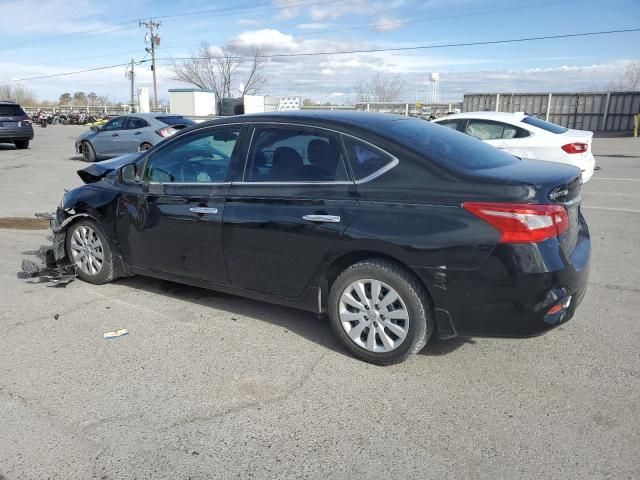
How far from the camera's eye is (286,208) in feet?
12.7

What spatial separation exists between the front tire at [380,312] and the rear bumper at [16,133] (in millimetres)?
20720

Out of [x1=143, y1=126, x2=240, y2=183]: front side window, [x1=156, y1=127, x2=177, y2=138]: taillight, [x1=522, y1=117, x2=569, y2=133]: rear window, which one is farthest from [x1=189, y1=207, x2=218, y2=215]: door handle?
[x1=156, y1=127, x2=177, y2=138]: taillight

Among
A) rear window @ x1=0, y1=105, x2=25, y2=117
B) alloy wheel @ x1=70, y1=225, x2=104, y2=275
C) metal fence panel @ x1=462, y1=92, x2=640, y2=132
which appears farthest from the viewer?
metal fence panel @ x1=462, y1=92, x2=640, y2=132

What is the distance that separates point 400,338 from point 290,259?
0.97 meters

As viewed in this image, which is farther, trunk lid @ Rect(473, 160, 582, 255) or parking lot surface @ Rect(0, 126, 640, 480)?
trunk lid @ Rect(473, 160, 582, 255)

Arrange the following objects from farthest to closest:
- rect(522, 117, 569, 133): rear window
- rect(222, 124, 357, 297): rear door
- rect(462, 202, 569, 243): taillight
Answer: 1. rect(522, 117, 569, 133): rear window
2. rect(222, 124, 357, 297): rear door
3. rect(462, 202, 569, 243): taillight

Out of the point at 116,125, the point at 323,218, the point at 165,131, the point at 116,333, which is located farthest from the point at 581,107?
the point at 116,333

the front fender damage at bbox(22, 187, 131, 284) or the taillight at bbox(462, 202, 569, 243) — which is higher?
the taillight at bbox(462, 202, 569, 243)

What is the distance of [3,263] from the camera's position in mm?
6121

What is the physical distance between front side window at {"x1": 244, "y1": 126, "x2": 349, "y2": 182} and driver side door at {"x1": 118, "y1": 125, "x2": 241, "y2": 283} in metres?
0.25

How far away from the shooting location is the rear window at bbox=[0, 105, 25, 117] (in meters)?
19.9

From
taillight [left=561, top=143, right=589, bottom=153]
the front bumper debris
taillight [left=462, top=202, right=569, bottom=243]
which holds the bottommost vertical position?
the front bumper debris

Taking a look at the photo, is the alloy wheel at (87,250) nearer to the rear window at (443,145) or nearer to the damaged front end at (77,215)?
the damaged front end at (77,215)

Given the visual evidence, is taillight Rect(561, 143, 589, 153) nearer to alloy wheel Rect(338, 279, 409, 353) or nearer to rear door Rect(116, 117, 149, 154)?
alloy wheel Rect(338, 279, 409, 353)
